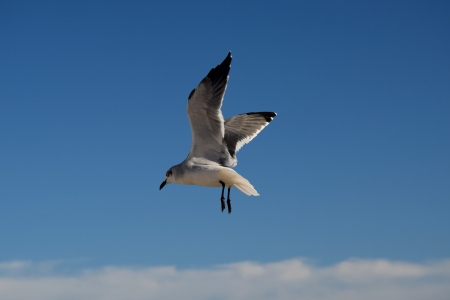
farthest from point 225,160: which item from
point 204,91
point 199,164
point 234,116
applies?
point 234,116

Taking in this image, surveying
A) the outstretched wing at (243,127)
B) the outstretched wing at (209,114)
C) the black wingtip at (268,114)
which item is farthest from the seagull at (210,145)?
the black wingtip at (268,114)

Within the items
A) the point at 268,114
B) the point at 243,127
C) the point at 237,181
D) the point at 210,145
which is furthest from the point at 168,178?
the point at 268,114

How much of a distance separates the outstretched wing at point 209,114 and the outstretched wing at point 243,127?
2.25 ft

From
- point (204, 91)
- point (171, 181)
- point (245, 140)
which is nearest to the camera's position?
point (204, 91)

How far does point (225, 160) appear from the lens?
35.4 ft

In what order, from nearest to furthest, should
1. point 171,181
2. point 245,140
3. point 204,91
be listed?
point 204,91 < point 171,181 < point 245,140

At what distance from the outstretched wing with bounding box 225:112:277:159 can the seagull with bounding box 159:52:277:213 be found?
0.56 meters

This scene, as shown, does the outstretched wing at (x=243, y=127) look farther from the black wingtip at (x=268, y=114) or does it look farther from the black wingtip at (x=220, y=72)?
the black wingtip at (x=220, y=72)

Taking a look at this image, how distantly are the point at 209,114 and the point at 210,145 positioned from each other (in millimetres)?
571

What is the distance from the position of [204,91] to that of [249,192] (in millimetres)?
1783

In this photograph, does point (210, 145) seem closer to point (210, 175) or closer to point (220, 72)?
point (210, 175)

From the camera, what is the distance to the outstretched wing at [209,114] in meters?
10.3

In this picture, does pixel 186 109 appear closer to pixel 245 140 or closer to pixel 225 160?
pixel 225 160

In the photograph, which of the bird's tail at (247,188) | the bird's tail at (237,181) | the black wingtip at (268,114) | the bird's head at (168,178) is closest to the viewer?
the bird's tail at (237,181)
